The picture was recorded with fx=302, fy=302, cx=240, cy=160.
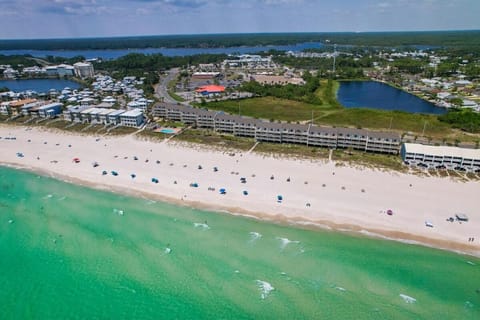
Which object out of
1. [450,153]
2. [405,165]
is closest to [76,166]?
[405,165]

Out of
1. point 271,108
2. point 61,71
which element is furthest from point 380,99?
point 61,71

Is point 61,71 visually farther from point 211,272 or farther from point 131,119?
point 211,272

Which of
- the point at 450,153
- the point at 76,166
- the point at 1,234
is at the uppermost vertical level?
the point at 450,153

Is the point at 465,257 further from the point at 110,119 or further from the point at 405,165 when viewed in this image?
the point at 110,119

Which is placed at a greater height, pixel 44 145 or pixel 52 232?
pixel 44 145

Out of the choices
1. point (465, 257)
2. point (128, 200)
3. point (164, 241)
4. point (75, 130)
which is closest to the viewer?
point (465, 257)

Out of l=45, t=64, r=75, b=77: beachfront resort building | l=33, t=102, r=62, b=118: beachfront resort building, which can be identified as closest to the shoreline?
l=33, t=102, r=62, b=118: beachfront resort building

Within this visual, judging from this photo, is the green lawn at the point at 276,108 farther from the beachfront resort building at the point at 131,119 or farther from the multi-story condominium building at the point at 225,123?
the beachfront resort building at the point at 131,119
